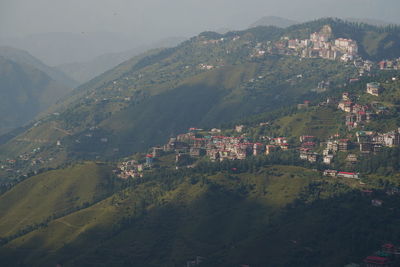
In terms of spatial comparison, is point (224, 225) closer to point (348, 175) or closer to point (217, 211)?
point (217, 211)

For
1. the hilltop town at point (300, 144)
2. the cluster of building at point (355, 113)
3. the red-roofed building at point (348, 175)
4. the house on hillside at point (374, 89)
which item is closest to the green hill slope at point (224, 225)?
the red-roofed building at point (348, 175)

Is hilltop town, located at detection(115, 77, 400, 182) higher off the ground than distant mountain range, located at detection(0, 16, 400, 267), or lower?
higher

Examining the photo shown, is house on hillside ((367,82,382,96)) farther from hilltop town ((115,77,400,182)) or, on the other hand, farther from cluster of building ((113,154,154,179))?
cluster of building ((113,154,154,179))

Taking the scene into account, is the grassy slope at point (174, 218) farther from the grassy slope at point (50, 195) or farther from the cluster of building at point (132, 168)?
the cluster of building at point (132, 168)

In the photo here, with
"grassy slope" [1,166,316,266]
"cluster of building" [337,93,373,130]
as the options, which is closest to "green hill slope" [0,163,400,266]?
"grassy slope" [1,166,316,266]

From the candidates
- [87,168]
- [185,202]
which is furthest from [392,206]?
[87,168]

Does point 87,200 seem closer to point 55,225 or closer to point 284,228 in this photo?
point 55,225

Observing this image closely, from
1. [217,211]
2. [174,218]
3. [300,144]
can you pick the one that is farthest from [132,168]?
[217,211]

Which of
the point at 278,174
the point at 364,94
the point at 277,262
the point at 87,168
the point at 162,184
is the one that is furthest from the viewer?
the point at 364,94
